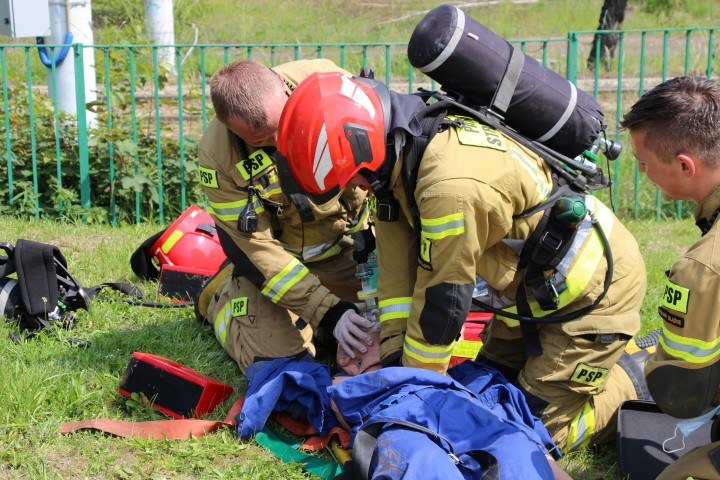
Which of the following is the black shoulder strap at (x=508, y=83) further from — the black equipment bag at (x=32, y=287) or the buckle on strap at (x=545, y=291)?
the black equipment bag at (x=32, y=287)

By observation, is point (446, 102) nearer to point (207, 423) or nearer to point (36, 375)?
point (207, 423)

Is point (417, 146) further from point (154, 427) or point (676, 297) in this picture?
point (154, 427)

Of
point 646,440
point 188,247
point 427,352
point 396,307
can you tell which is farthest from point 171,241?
point 646,440

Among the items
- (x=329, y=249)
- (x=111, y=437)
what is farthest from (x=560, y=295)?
(x=111, y=437)

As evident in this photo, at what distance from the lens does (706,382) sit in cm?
275

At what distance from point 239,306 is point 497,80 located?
1.87m

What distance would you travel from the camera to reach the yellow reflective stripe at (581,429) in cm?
363

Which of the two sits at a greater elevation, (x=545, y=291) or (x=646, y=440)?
(x=545, y=291)

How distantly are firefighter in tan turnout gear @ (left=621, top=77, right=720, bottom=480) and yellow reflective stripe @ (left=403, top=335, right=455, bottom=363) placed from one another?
0.82m

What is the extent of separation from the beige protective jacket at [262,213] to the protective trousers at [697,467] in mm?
1830

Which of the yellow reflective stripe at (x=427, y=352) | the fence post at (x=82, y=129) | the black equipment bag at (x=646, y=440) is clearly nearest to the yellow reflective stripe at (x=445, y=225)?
the yellow reflective stripe at (x=427, y=352)

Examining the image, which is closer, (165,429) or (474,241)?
(474,241)

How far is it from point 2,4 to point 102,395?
4521 millimetres

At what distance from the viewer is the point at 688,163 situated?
280cm
